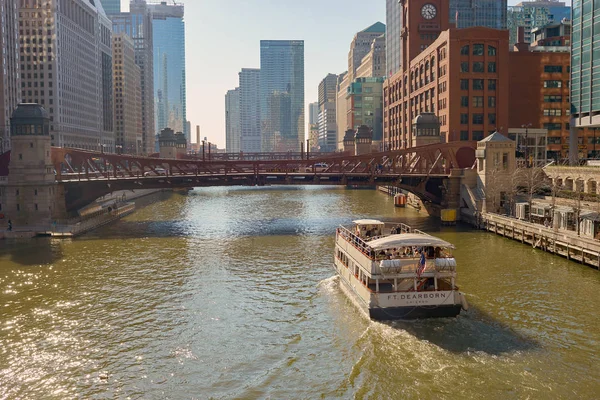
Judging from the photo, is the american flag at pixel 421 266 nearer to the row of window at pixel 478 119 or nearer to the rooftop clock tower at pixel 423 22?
the row of window at pixel 478 119

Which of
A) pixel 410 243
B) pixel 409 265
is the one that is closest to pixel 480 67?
pixel 410 243

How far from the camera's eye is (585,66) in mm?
96562

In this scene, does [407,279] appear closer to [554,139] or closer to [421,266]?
[421,266]

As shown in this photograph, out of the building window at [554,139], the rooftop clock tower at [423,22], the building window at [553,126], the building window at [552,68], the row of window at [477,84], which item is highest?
the rooftop clock tower at [423,22]

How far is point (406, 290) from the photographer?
33.9 meters

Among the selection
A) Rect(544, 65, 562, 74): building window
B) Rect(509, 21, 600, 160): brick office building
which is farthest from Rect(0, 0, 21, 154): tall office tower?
Rect(544, 65, 562, 74): building window

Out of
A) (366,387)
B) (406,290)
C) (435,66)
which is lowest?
(366,387)

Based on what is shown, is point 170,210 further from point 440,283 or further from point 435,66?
point 440,283

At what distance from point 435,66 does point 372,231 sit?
78357mm

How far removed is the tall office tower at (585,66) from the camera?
304 feet

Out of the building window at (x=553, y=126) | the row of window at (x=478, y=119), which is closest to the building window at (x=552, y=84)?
the building window at (x=553, y=126)

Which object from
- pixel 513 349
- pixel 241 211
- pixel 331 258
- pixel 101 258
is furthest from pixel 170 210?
pixel 513 349

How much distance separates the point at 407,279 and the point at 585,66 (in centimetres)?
7956

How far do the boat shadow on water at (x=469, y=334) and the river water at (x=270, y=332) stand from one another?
11 cm
